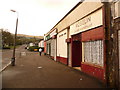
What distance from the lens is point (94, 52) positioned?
8.55 m

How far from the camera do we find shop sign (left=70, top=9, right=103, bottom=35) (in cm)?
784

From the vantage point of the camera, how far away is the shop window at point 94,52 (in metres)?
7.78

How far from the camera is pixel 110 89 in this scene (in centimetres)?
627

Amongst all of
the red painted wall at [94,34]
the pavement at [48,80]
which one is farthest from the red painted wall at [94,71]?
the red painted wall at [94,34]

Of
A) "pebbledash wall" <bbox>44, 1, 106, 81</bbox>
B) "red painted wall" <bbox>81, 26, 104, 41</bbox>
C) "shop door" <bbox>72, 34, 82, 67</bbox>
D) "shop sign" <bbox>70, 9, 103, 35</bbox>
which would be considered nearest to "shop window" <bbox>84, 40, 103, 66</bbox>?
"pebbledash wall" <bbox>44, 1, 106, 81</bbox>

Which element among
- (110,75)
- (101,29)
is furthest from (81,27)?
(110,75)

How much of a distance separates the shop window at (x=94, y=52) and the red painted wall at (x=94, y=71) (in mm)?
350

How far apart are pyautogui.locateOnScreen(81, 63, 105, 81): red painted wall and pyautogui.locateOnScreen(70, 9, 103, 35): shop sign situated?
2.57 m

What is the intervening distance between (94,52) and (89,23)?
6.56 ft

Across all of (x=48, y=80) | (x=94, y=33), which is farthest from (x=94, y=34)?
(x=48, y=80)

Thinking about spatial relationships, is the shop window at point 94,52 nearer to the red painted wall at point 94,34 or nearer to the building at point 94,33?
the building at point 94,33

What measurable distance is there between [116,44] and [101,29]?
5.20 feet

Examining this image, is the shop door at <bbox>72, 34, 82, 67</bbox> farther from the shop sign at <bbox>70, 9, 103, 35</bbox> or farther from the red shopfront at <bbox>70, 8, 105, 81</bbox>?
the red shopfront at <bbox>70, 8, 105, 81</bbox>

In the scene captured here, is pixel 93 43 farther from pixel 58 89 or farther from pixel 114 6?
pixel 58 89
